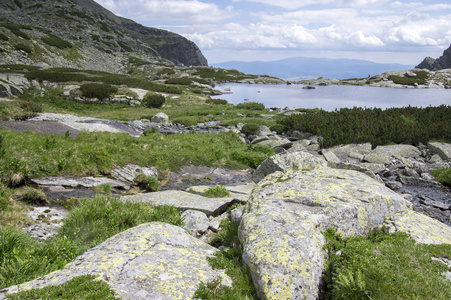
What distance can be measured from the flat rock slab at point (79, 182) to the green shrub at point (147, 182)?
2.22 feet

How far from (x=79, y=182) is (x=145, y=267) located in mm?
8803

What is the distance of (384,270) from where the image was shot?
4.81 m

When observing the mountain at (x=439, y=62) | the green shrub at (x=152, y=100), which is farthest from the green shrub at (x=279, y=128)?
the mountain at (x=439, y=62)

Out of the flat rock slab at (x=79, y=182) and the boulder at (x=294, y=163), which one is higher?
the boulder at (x=294, y=163)

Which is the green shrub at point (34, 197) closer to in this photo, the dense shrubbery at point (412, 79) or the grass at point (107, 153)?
the grass at point (107, 153)

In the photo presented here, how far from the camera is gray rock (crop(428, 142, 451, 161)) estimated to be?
20.1 meters

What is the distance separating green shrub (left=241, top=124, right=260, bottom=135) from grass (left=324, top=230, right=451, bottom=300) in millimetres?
22715

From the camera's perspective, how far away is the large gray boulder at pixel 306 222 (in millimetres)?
5090

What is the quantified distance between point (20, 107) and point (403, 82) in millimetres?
115467

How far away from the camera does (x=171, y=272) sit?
16.3 feet

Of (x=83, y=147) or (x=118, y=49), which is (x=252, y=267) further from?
(x=118, y=49)

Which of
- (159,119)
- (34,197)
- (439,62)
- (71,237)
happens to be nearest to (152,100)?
(159,119)

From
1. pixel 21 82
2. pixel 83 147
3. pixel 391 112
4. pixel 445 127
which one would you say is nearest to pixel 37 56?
pixel 21 82

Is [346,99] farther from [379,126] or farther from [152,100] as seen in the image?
[152,100]
